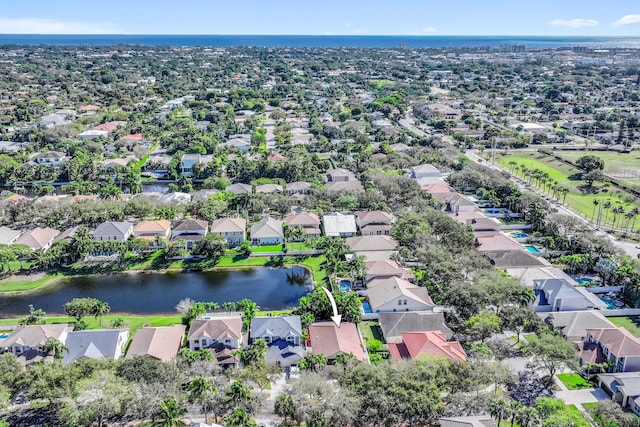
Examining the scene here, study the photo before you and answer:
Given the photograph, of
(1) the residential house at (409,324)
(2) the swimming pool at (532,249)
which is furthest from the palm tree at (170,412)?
(2) the swimming pool at (532,249)

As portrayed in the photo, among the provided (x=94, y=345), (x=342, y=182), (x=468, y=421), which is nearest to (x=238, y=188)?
(x=342, y=182)

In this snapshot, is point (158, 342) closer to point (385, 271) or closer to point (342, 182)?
point (385, 271)

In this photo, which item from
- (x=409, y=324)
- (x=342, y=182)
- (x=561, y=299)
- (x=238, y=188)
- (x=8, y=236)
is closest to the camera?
Answer: (x=409, y=324)

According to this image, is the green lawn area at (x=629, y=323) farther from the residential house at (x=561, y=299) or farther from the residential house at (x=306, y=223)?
the residential house at (x=306, y=223)

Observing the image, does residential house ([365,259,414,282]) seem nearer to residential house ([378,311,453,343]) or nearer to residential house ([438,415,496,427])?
residential house ([378,311,453,343])

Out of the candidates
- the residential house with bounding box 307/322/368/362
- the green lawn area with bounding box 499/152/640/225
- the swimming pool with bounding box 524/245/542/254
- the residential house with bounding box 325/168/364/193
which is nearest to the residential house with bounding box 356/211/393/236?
the residential house with bounding box 325/168/364/193

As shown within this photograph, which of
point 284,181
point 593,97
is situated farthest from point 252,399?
point 593,97

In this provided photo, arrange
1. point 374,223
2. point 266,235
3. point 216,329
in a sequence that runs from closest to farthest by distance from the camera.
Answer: point 216,329 → point 266,235 → point 374,223

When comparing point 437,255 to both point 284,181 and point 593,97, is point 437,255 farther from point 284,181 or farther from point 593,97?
point 593,97
